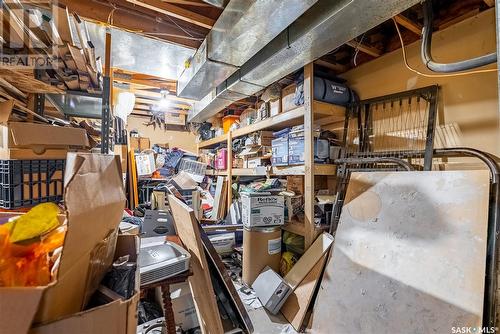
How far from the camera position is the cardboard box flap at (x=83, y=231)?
394 mm

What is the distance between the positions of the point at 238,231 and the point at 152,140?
3615 mm

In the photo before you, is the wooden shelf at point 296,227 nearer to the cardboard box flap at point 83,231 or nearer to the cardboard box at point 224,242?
the cardboard box at point 224,242

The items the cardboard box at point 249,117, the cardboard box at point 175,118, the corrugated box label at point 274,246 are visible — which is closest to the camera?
the corrugated box label at point 274,246

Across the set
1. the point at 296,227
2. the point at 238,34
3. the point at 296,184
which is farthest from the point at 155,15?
the point at 296,227

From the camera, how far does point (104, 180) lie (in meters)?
0.57

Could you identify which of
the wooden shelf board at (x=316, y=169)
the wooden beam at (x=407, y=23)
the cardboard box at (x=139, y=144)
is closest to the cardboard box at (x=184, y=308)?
the wooden shelf board at (x=316, y=169)

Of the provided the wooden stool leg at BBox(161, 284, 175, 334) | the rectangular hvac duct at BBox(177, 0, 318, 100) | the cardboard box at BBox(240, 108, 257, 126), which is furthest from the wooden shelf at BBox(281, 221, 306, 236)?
the rectangular hvac duct at BBox(177, 0, 318, 100)

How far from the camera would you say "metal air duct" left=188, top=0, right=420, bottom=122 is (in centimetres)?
129

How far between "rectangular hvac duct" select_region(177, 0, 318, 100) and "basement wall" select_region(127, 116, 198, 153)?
3.29m

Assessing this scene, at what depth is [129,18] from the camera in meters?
2.00

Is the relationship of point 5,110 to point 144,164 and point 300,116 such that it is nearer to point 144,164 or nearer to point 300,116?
point 300,116

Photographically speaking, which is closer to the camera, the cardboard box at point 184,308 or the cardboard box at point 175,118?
the cardboard box at point 184,308

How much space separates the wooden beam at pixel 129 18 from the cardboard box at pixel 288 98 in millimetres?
1142

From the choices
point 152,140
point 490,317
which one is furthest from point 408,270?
point 152,140
